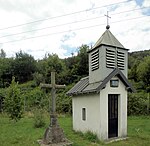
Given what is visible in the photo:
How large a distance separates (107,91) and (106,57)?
184 centimetres

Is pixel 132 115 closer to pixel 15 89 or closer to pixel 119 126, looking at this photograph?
pixel 119 126

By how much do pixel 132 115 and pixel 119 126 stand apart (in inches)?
373

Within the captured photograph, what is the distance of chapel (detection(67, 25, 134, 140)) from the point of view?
1128 cm

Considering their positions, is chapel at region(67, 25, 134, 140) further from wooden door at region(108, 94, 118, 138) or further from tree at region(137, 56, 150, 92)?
tree at region(137, 56, 150, 92)

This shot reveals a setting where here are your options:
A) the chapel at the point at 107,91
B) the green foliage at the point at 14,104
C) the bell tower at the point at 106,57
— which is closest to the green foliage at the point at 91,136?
the chapel at the point at 107,91

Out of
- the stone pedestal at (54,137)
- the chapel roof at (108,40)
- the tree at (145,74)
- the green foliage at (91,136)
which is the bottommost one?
the green foliage at (91,136)

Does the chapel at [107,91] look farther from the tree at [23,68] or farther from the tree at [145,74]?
the tree at [23,68]

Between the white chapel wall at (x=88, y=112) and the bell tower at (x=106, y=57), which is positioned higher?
the bell tower at (x=106, y=57)

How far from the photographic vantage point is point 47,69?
124 ft

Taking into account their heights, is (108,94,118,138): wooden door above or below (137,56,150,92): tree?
below

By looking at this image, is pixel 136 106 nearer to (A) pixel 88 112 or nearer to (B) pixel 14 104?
(A) pixel 88 112

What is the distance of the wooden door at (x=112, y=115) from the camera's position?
1191cm

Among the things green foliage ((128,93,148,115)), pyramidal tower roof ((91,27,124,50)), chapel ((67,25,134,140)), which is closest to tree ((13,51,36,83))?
green foliage ((128,93,148,115))

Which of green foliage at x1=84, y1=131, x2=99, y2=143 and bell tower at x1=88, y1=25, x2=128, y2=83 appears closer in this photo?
green foliage at x1=84, y1=131, x2=99, y2=143
